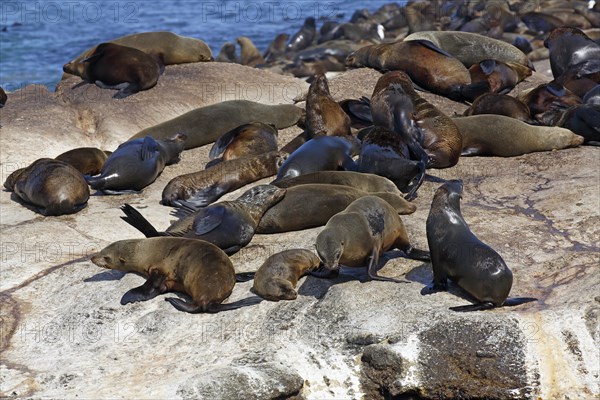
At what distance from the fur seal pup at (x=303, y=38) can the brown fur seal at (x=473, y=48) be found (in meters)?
13.7

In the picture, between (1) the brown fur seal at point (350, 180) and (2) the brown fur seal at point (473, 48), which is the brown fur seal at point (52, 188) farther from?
(2) the brown fur seal at point (473, 48)

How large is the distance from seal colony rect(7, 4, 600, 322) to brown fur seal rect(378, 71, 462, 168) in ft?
0.04

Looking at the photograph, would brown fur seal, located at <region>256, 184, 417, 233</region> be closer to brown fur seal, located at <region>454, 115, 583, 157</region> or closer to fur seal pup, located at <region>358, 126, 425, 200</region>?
fur seal pup, located at <region>358, 126, 425, 200</region>

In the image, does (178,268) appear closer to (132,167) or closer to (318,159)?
(318,159)

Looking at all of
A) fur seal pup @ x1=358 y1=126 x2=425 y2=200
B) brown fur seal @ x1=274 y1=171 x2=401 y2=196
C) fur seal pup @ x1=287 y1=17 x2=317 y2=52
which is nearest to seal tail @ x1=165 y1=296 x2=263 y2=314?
brown fur seal @ x1=274 y1=171 x2=401 y2=196

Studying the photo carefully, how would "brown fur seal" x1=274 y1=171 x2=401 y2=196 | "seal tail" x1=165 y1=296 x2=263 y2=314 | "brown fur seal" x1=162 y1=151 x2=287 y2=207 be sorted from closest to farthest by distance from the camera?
"seal tail" x1=165 y1=296 x2=263 y2=314, "brown fur seal" x1=274 y1=171 x2=401 y2=196, "brown fur seal" x1=162 y1=151 x2=287 y2=207

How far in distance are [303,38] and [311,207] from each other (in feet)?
63.8

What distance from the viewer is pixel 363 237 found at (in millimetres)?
5902

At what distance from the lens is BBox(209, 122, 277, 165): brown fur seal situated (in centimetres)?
891

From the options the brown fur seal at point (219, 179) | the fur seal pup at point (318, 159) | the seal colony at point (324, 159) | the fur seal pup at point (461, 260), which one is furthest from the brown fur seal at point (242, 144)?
the fur seal pup at point (461, 260)

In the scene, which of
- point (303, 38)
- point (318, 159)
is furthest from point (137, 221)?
point (303, 38)

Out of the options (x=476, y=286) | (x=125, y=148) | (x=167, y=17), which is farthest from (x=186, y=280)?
(x=167, y=17)

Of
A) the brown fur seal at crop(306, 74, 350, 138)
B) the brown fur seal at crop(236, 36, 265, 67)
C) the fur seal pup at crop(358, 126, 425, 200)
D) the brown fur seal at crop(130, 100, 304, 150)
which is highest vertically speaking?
the fur seal pup at crop(358, 126, 425, 200)

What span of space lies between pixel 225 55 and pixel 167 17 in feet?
42.8
